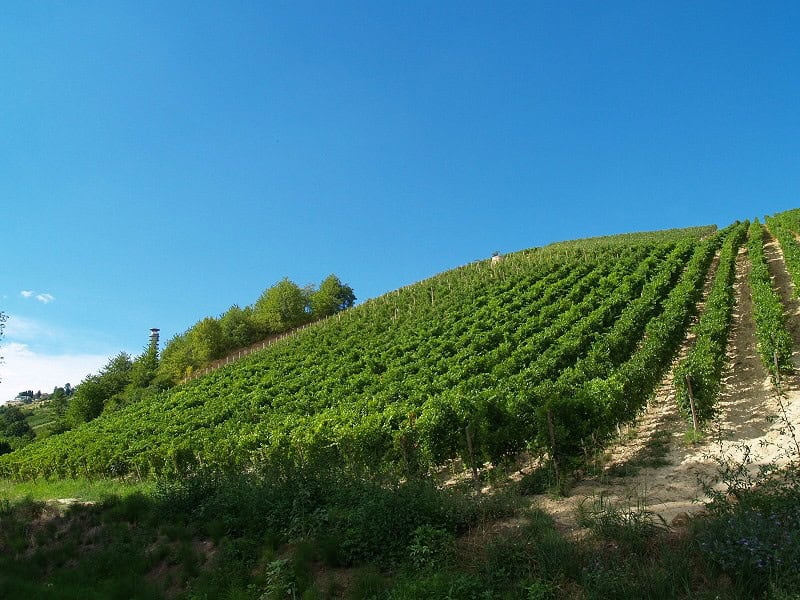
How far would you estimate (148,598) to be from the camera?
815cm

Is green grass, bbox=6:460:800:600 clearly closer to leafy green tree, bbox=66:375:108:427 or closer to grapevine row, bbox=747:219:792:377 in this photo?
grapevine row, bbox=747:219:792:377

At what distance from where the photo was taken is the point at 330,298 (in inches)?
A: 2653

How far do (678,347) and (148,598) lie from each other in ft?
65.6

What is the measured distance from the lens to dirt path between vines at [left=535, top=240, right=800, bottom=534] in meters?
8.80

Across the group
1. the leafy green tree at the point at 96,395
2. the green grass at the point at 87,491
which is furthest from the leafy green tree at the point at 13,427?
the green grass at the point at 87,491

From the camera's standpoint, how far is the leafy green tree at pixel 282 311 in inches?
2338

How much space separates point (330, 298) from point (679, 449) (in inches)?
2296

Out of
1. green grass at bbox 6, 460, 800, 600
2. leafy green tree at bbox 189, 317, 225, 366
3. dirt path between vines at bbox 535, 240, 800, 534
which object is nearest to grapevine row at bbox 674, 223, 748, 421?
dirt path between vines at bbox 535, 240, 800, 534

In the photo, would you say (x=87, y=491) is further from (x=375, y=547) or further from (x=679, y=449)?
(x=679, y=449)

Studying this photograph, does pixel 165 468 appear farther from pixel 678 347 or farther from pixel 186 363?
pixel 186 363

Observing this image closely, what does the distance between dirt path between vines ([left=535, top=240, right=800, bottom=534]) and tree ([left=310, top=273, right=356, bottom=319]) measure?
51856 millimetres

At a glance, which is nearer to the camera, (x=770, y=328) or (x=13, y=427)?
(x=770, y=328)

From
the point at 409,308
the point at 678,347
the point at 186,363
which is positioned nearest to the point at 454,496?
the point at 678,347

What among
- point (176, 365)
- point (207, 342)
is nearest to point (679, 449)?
point (207, 342)
